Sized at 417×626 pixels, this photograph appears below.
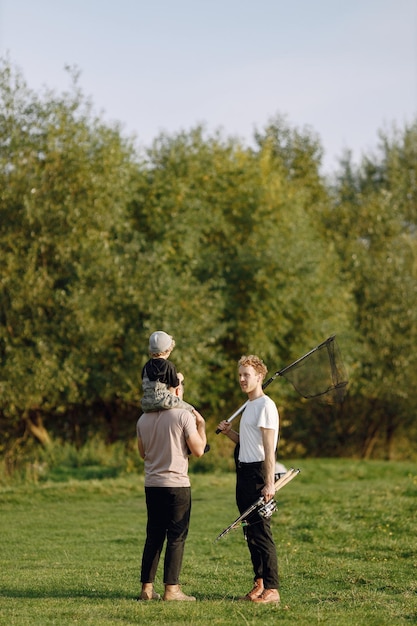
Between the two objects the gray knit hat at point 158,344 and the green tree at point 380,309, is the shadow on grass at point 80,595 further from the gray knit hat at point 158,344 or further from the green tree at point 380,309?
the green tree at point 380,309

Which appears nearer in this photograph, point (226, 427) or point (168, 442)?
point (168, 442)

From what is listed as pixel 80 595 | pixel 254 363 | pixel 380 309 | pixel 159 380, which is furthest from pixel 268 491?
pixel 380 309

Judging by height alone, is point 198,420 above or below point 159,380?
below

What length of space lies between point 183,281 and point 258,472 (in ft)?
62.2

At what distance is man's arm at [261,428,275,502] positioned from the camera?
8.19 meters

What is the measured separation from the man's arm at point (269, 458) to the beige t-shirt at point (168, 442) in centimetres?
62

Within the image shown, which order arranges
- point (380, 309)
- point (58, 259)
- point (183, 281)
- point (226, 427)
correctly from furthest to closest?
1. point (380, 309)
2. point (183, 281)
3. point (58, 259)
4. point (226, 427)

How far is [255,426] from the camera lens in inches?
325

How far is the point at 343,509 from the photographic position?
15352 mm

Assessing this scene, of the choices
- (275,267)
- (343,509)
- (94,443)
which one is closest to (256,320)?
(275,267)

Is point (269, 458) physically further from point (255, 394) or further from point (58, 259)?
point (58, 259)

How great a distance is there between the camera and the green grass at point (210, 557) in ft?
25.5

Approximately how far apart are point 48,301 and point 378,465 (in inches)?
420

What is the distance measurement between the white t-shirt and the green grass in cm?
129
